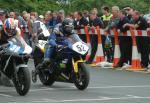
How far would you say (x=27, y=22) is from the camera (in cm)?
3019

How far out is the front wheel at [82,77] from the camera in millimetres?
15914

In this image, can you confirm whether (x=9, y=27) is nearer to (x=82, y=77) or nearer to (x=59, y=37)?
(x=59, y=37)

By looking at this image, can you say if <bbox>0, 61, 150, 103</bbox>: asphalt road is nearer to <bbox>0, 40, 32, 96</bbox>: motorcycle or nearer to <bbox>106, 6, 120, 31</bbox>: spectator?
<bbox>0, 40, 32, 96</bbox>: motorcycle

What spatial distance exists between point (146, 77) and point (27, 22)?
11.6 m

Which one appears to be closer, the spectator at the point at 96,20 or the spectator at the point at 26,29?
the spectator at the point at 96,20

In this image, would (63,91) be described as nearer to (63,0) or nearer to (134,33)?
(134,33)

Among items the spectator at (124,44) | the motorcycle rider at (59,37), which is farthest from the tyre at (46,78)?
the spectator at (124,44)

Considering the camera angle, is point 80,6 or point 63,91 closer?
point 63,91

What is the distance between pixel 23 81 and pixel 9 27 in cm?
156

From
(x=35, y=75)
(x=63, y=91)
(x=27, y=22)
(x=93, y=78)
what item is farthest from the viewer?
(x=27, y=22)

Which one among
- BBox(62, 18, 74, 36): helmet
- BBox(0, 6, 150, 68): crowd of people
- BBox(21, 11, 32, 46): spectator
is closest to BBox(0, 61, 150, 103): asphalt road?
BBox(62, 18, 74, 36): helmet

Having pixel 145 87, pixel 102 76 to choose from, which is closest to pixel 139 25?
pixel 102 76

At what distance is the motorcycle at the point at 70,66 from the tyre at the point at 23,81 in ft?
5.28

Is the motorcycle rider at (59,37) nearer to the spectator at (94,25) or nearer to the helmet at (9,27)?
the helmet at (9,27)
